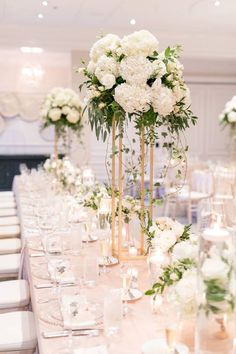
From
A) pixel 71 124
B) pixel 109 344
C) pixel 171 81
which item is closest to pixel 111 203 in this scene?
pixel 171 81

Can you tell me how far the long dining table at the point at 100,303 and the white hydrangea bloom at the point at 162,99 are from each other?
80 cm

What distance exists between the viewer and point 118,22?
8.22 metres

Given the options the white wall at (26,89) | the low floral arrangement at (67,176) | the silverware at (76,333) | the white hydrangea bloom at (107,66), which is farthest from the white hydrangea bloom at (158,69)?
the white wall at (26,89)

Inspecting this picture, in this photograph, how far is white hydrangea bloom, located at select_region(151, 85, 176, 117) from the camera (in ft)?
7.89

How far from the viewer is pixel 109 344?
1.65 m

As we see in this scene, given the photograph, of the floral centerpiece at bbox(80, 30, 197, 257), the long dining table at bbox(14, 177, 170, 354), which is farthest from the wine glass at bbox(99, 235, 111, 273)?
the floral centerpiece at bbox(80, 30, 197, 257)

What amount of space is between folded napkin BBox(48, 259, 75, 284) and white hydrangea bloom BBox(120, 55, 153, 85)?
975 millimetres

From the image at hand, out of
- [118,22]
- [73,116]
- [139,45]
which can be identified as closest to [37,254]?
[139,45]

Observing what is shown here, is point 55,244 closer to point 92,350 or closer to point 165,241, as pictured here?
point 165,241

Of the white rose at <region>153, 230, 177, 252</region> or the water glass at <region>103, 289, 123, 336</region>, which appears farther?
the white rose at <region>153, 230, 177, 252</region>

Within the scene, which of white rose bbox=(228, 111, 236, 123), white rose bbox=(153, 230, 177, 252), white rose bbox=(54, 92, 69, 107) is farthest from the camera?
white rose bbox=(228, 111, 236, 123)

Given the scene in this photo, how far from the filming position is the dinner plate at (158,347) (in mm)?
1550

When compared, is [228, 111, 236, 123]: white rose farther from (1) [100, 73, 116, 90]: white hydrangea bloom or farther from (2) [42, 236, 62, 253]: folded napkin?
(1) [100, 73, 116, 90]: white hydrangea bloom

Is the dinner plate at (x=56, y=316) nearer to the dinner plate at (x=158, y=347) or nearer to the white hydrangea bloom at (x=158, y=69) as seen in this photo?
the dinner plate at (x=158, y=347)
